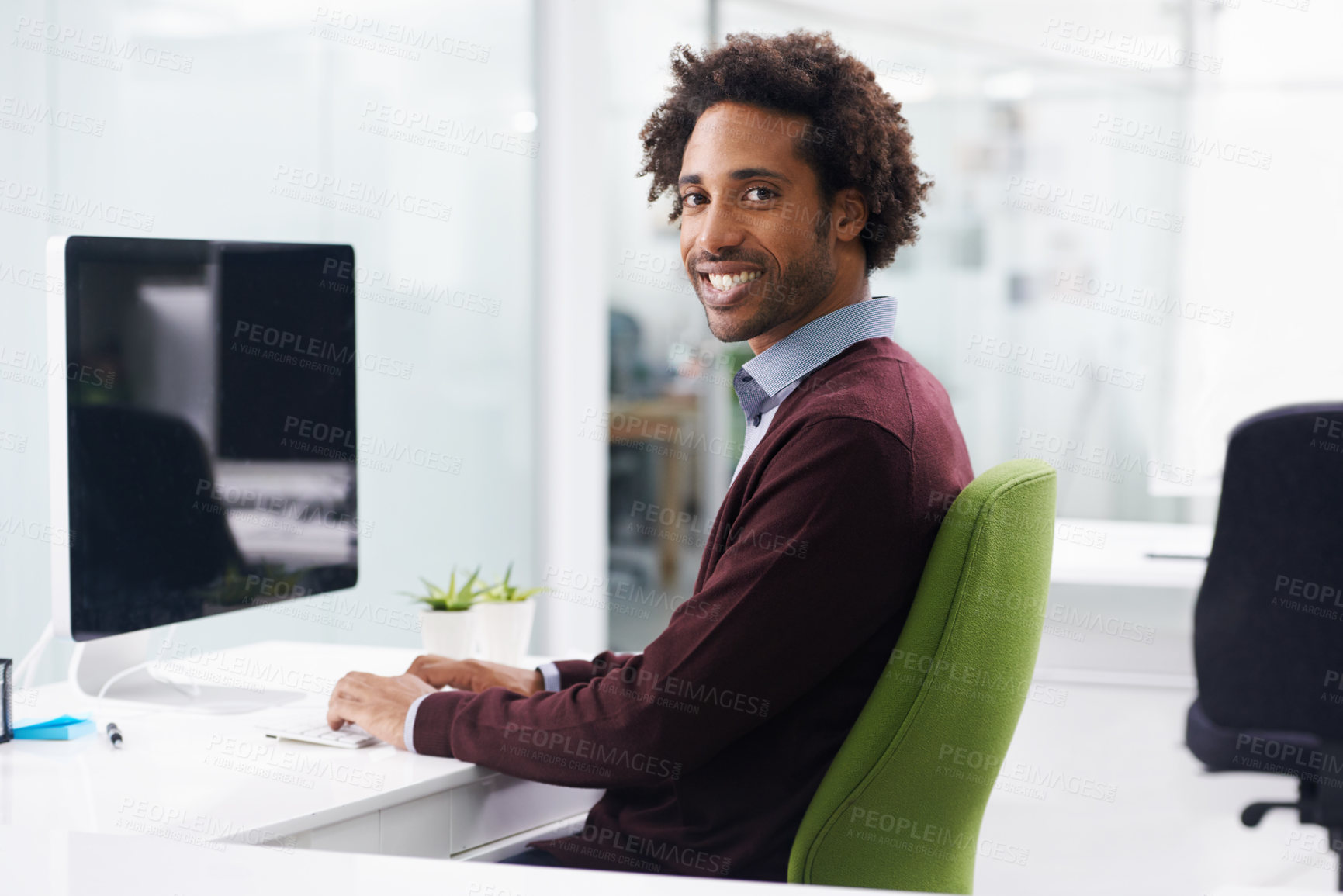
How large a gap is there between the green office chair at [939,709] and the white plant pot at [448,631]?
29.3 inches

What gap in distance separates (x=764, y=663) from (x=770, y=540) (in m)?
0.12

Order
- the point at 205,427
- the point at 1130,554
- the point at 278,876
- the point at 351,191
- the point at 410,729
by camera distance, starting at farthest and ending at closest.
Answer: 1. the point at 1130,554
2. the point at 351,191
3. the point at 205,427
4. the point at 410,729
5. the point at 278,876

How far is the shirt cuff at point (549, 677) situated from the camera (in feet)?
5.49

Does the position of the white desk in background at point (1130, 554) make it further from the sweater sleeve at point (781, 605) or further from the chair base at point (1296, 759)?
the sweater sleeve at point (781, 605)

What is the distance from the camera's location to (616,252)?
432 centimetres

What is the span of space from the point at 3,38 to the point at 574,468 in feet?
6.49

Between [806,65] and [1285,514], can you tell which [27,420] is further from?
[1285,514]

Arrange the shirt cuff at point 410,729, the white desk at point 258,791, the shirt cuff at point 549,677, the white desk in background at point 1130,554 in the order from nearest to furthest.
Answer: the white desk at point 258,791 < the shirt cuff at point 410,729 < the shirt cuff at point 549,677 < the white desk in background at point 1130,554

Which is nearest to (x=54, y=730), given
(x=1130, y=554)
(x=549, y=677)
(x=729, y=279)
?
(x=549, y=677)

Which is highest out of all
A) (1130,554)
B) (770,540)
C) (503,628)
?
(770,540)

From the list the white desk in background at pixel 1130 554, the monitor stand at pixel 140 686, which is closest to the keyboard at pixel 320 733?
the monitor stand at pixel 140 686

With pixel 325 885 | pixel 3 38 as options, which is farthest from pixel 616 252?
pixel 325 885

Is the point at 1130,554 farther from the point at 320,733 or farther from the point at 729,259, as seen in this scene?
the point at 320,733

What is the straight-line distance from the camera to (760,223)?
1524 millimetres
